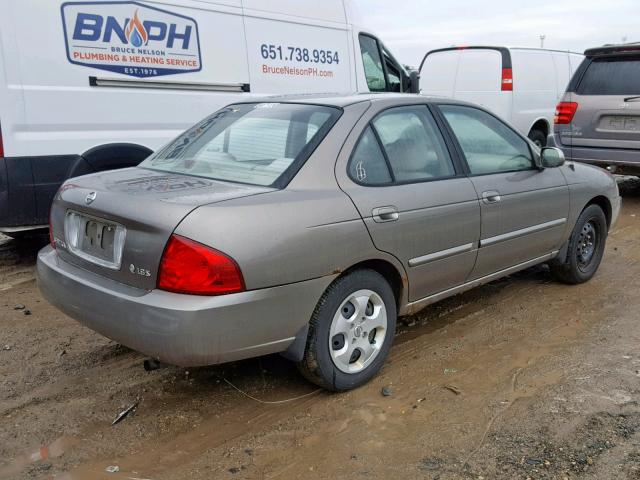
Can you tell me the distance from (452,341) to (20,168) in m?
3.57

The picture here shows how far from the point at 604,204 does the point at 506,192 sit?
1.62 metres

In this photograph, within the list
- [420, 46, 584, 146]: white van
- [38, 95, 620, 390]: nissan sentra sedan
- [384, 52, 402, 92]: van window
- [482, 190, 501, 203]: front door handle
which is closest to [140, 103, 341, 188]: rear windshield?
[38, 95, 620, 390]: nissan sentra sedan

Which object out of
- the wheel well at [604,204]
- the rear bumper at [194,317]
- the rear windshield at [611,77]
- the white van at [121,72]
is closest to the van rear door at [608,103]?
the rear windshield at [611,77]

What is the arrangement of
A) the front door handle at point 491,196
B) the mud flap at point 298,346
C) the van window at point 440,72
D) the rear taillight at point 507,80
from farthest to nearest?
the van window at point 440,72 < the rear taillight at point 507,80 < the front door handle at point 491,196 < the mud flap at point 298,346

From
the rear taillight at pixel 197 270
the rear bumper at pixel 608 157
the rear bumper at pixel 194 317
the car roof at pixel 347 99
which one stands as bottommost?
the rear bumper at pixel 194 317

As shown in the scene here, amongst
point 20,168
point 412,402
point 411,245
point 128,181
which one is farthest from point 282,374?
point 20,168

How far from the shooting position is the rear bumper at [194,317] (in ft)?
8.98

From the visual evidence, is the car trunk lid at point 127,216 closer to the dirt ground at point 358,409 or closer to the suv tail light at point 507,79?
the dirt ground at point 358,409

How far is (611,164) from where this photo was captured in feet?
26.5

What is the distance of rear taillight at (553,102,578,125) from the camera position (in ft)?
27.3

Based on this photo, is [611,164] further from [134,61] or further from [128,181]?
[128,181]

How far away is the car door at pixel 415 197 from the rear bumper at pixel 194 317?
526 mm

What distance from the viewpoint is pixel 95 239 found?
3.12 m

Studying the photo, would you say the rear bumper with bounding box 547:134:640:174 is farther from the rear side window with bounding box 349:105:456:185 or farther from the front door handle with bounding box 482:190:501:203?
the rear side window with bounding box 349:105:456:185
